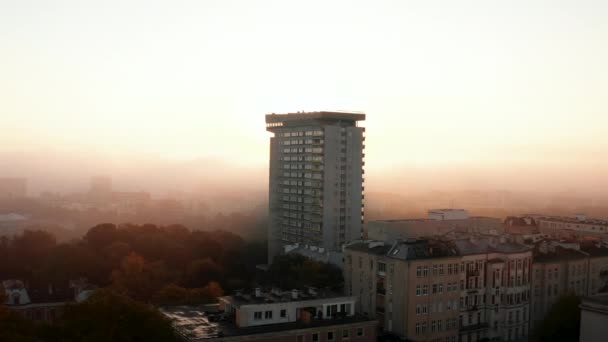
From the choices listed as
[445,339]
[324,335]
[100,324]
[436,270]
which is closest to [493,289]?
[445,339]

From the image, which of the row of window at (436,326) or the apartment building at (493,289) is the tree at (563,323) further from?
the row of window at (436,326)

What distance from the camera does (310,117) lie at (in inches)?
2537

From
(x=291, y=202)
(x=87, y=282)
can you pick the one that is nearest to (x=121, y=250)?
(x=87, y=282)

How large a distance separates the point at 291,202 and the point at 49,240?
81.6 feet

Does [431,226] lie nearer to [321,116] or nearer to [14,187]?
[321,116]

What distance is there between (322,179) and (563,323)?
33507 mm

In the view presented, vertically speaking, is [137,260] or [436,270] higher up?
[436,270]

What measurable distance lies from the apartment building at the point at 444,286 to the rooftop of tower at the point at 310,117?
91.8 ft

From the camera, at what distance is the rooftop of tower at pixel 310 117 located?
209ft

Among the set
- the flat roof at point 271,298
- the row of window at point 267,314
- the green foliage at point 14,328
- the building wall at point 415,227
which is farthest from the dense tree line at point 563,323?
the green foliage at point 14,328

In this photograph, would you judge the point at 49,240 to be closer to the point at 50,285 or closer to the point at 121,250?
the point at 121,250

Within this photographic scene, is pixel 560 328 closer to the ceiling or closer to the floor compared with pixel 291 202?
closer to the floor

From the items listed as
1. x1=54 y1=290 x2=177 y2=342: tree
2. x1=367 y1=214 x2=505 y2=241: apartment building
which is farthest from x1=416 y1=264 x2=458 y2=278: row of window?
x1=367 y1=214 x2=505 y2=241: apartment building

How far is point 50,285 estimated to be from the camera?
43.6 m
